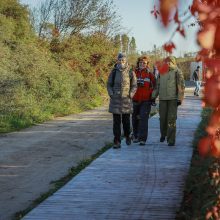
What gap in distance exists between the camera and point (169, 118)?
10734 millimetres

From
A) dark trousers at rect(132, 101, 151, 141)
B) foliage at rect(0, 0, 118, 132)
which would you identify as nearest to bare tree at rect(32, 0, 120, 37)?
foliage at rect(0, 0, 118, 132)

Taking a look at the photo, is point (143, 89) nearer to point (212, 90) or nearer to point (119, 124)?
point (119, 124)

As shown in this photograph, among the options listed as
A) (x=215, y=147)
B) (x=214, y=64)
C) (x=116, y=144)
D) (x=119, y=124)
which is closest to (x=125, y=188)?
(x=116, y=144)

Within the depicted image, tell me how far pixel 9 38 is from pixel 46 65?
195 centimetres

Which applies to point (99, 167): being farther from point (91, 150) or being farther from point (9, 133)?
point (9, 133)

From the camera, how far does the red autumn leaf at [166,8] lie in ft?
4.63

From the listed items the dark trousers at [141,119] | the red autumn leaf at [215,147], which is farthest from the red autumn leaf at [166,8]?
the dark trousers at [141,119]

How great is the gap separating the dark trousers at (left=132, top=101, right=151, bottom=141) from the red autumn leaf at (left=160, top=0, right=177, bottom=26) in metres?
9.37

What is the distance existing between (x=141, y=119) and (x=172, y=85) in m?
1.00

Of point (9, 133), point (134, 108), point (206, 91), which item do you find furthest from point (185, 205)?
point (9, 133)

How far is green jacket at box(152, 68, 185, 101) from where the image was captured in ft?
34.9

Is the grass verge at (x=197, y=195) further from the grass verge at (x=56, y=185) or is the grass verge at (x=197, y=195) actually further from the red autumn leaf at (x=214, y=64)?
the red autumn leaf at (x=214, y=64)

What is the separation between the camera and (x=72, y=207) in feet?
19.7

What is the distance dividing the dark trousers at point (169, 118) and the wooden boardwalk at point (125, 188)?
381mm
